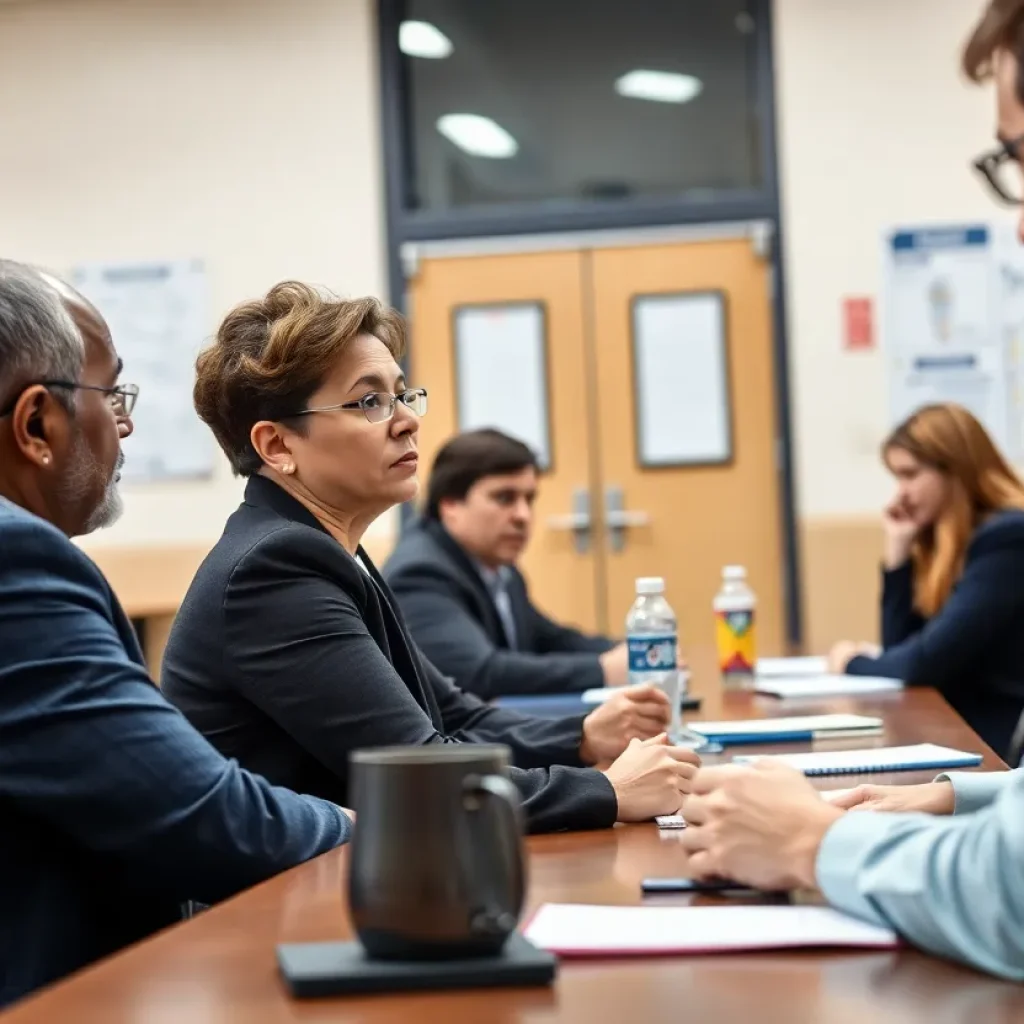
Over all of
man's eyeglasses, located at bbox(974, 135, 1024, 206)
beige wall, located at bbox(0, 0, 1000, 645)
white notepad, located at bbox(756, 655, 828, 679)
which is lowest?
white notepad, located at bbox(756, 655, 828, 679)

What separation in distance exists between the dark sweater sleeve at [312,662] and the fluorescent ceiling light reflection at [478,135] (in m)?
4.47

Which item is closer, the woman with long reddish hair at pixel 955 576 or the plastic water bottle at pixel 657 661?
the plastic water bottle at pixel 657 661

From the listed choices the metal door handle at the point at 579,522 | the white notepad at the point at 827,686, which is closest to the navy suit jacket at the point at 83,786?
the white notepad at the point at 827,686

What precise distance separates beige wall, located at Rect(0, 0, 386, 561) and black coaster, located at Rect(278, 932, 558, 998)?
17.0ft

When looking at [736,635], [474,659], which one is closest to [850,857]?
[736,635]

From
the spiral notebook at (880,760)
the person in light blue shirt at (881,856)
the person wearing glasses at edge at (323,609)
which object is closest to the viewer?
the person in light blue shirt at (881,856)

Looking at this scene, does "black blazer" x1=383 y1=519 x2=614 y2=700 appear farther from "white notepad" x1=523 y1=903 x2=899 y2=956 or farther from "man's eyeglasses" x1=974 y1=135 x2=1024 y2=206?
"white notepad" x1=523 y1=903 x2=899 y2=956

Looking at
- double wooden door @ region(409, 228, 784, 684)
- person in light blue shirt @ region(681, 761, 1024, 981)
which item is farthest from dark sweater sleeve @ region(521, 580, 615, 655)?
person in light blue shirt @ region(681, 761, 1024, 981)

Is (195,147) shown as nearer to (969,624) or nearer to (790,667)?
(790,667)

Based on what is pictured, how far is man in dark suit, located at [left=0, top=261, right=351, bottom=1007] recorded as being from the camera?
4.16 ft

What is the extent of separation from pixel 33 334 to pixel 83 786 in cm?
44

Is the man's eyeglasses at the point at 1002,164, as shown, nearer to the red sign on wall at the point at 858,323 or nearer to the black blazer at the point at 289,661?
the black blazer at the point at 289,661

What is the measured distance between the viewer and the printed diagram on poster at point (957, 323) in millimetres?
5758

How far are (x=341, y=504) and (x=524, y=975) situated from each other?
116 centimetres
